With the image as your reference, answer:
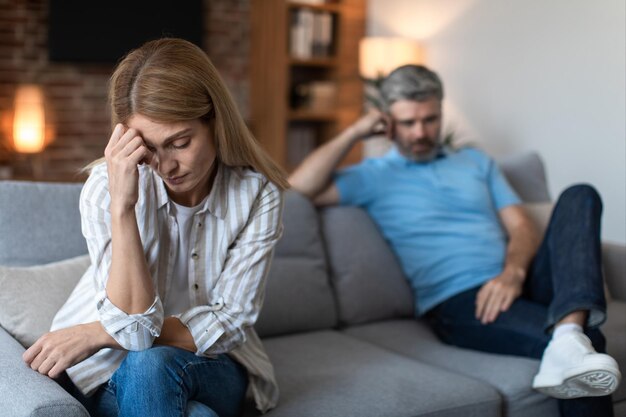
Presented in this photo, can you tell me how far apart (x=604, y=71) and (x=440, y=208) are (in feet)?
4.07

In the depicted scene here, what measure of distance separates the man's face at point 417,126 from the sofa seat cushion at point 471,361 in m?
0.54

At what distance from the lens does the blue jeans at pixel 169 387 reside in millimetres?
1346

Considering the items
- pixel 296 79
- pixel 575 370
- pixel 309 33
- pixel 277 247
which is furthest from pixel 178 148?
pixel 296 79

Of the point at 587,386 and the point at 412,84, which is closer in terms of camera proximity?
the point at 587,386

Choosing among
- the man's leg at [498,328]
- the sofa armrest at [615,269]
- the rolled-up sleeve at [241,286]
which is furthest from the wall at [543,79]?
the rolled-up sleeve at [241,286]

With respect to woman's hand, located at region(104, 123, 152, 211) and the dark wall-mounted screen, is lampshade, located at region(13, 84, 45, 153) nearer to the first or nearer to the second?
the dark wall-mounted screen

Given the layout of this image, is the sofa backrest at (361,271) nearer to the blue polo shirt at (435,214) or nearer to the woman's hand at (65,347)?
the blue polo shirt at (435,214)

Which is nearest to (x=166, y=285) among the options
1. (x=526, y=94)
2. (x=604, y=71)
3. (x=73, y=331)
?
(x=73, y=331)

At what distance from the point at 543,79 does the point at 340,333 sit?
6.26 ft

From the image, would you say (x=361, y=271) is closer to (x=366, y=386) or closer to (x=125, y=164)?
(x=366, y=386)

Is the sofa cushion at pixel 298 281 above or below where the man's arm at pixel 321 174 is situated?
below

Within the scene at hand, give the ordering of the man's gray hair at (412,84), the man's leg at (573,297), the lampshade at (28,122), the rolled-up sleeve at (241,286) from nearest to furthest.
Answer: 1. the rolled-up sleeve at (241,286)
2. the man's leg at (573,297)
3. the man's gray hair at (412,84)
4. the lampshade at (28,122)

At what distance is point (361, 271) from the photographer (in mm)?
2361

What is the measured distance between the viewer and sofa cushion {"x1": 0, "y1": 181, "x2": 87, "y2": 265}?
6.11 ft
